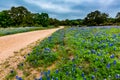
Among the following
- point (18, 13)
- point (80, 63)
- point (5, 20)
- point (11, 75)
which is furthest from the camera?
point (18, 13)

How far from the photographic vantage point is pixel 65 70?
780cm

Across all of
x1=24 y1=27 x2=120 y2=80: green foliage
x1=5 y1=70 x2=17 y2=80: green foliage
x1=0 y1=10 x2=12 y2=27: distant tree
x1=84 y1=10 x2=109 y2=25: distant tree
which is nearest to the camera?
x1=24 y1=27 x2=120 y2=80: green foliage

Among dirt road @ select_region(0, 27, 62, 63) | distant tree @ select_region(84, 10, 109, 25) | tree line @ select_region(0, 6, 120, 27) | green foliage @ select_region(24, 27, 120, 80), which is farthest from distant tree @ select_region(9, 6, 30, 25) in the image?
green foliage @ select_region(24, 27, 120, 80)

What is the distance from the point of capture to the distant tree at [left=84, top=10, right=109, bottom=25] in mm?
78312

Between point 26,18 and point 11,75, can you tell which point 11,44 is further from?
point 26,18

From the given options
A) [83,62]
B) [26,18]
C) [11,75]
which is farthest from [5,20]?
[83,62]

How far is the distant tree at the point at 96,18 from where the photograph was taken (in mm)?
78312

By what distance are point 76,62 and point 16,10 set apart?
9045 cm

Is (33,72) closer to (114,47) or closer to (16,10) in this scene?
(114,47)

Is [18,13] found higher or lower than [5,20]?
higher

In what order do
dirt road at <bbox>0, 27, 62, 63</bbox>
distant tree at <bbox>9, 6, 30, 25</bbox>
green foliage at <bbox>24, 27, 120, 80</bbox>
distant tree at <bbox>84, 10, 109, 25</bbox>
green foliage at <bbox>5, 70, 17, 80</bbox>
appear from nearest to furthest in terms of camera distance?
green foliage at <bbox>24, 27, 120, 80</bbox>, green foliage at <bbox>5, 70, 17, 80</bbox>, dirt road at <bbox>0, 27, 62, 63</bbox>, distant tree at <bbox>84, 10, 109, 25</bbox>, distant tree at <bbox>9, 6, 30, 25</bbox>

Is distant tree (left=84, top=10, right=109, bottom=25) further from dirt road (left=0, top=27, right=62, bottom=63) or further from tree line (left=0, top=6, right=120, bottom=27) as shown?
dirt road (left=0, top=27, right=62, bottom=63)

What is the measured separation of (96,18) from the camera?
260 ft

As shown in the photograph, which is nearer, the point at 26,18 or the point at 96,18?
the point at 96,18
